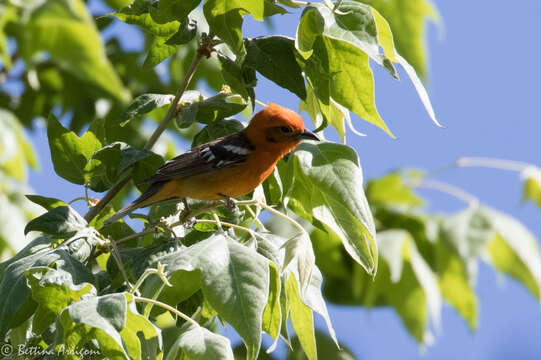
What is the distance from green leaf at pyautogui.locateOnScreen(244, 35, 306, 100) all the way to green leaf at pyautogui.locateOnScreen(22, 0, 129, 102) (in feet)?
4.21

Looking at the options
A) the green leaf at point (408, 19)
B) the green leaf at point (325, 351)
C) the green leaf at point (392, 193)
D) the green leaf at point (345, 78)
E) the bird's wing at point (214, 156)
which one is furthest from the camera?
the green leaf at point (392, 193)

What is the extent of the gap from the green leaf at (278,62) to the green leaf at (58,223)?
799 millimetres

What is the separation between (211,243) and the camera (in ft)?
6.98

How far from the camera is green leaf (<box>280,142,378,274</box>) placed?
84.4 inches

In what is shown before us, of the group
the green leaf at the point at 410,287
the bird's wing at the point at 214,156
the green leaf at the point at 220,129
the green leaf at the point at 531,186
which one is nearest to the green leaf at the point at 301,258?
the green leaf at the point at 220,129

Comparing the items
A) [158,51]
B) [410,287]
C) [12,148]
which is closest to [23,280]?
[158,51]

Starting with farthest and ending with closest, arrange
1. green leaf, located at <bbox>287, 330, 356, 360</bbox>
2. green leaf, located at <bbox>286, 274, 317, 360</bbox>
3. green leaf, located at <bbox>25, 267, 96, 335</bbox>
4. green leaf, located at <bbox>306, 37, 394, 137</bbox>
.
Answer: green leaf, located at <bbox>287, 330, 356, 360</bbox>, green leaf, located at <bbox>306, 37, 394, 137</bbox>, green leaf, located at <bbox>286, 274, 317, 360</bbox>, green leaf, located at <bbox>25, 267, 96, 335</bbox>

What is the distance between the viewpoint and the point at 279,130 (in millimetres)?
3945

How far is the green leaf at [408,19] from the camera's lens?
508cm

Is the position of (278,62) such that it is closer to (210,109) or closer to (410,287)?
(210,109)

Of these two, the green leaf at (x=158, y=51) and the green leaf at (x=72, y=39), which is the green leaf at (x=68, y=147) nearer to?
the green leaf at (x=158, y=51)

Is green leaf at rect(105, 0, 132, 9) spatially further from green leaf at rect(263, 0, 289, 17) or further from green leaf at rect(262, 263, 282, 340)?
green leaf at rect(262, 263, 282, 340)

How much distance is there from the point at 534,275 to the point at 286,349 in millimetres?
1800

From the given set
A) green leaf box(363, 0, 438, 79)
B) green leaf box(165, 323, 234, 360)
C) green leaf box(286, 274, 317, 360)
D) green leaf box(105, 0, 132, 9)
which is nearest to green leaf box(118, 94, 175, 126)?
green leaf box(286, 274, 317, 360)
